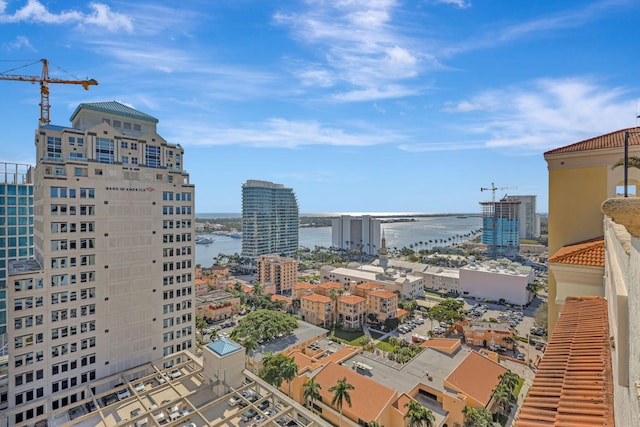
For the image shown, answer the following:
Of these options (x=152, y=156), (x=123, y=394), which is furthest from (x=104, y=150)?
(x=123, y=394)

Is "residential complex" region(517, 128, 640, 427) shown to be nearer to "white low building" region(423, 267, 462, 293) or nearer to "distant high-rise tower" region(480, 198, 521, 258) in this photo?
"white low building" region(423, 267, 462, 293)

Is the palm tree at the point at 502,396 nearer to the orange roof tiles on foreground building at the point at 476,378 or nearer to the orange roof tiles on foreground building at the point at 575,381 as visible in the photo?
the orange roof tiles on foreground building at the point at 476,378

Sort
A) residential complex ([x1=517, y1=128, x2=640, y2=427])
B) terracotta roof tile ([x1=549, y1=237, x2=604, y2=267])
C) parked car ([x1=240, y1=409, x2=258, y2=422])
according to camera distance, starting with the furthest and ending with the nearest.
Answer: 1. parked car ([x1=240, y1=409, x2=258, y2=422])
2. terracotta roof tile ([x1=549, y1=237, x2=604, y2=267])
3. residential complex ([x1=517, y1=128, x2=640, y2=427])

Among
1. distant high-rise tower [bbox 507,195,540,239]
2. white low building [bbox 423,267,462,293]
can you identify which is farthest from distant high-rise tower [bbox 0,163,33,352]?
distant high-rise tower [bbox 507,195,540,239]

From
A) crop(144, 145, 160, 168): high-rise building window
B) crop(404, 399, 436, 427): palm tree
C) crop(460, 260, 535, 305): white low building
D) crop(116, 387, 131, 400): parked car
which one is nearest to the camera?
crop(116, 387, 131, 400): parked car

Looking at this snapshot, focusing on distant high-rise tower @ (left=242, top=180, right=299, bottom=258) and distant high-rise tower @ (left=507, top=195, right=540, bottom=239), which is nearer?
distant high-rise tower @ (left=242, top=180, right=299, bottom=258)
